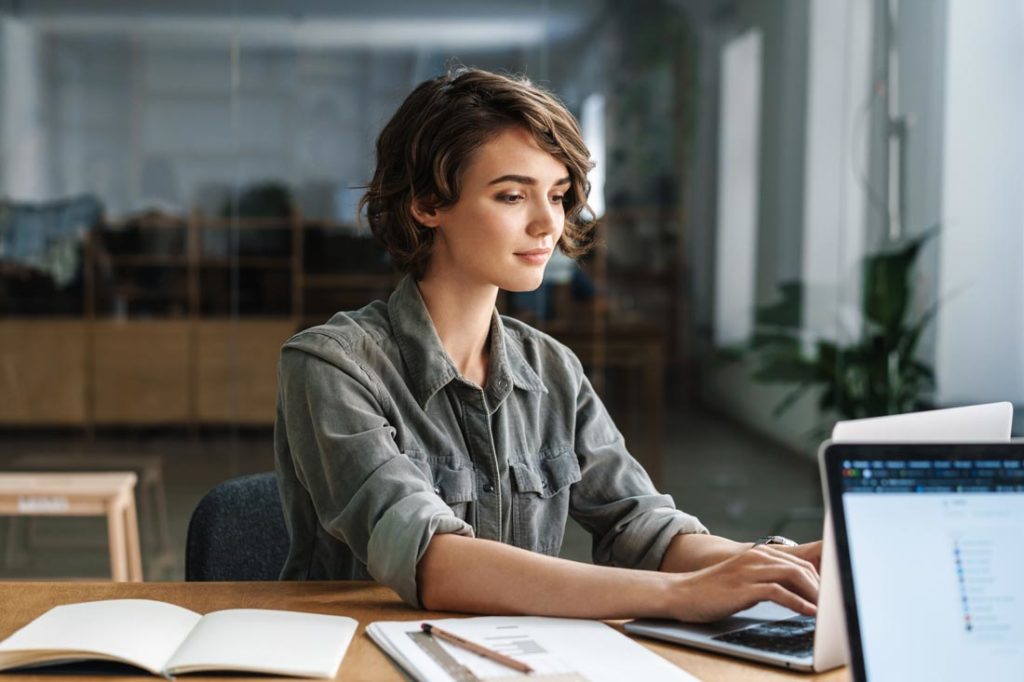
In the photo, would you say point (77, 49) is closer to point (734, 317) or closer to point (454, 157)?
point (734, 317)

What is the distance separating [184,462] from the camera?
4348mm

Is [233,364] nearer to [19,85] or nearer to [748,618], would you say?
[19,85]

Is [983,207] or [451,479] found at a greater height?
[983,207]

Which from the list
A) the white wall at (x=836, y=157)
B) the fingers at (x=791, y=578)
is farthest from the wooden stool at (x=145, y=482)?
the fingers at (x=791, y=578)

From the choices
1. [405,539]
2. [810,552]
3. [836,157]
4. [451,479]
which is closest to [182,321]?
[836,157]

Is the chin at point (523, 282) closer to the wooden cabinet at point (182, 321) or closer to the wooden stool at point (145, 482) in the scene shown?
the wooden cabinet at point (182, 321)

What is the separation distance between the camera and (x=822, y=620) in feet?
3.67

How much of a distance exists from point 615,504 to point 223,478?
2890 mm

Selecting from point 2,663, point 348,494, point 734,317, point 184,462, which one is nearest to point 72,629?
point 2,663

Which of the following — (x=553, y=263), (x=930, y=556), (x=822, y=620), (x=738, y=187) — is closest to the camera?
(x=930, y=556)

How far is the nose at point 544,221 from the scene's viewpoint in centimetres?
160

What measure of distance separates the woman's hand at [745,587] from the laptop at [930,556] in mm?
318

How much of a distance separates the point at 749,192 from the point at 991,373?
104 cm

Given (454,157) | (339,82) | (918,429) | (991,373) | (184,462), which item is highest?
(339,82)
